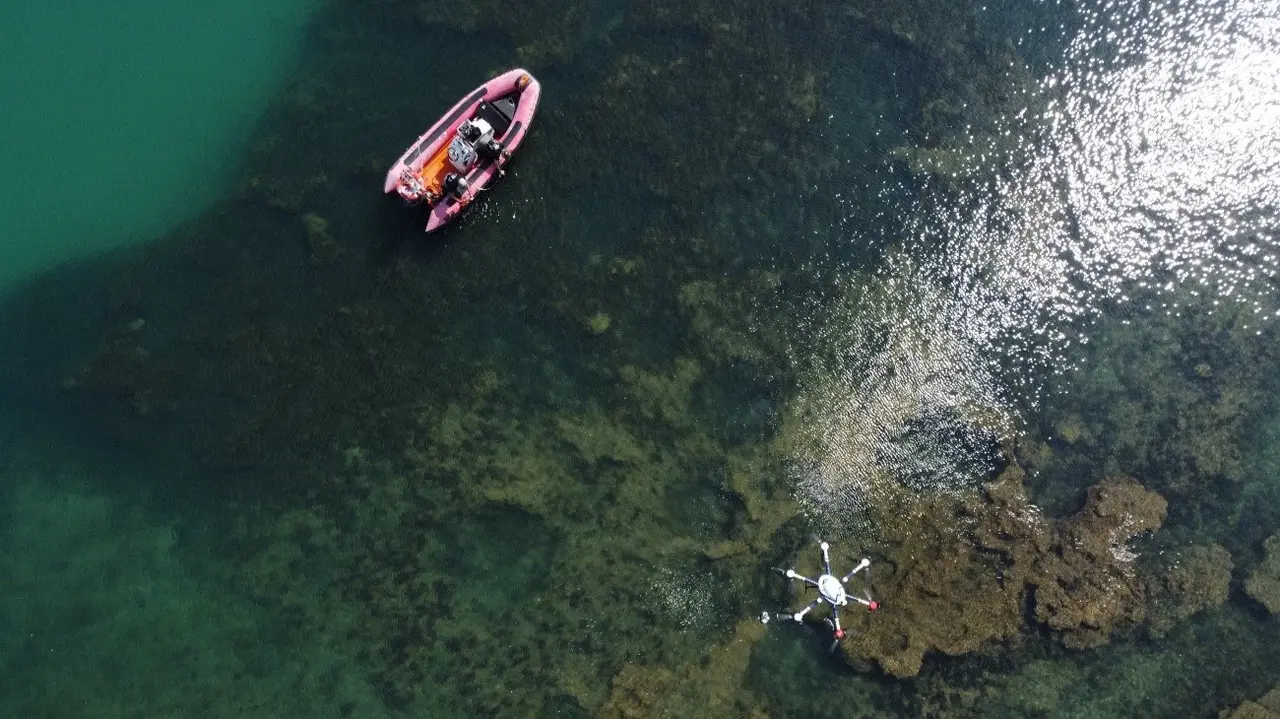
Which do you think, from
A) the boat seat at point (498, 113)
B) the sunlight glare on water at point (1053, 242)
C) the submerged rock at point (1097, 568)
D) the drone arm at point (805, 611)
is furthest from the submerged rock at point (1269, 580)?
the boat seat at point (498, 113)

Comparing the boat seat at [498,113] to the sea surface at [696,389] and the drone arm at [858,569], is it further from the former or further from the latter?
the drone arm at [858,569]

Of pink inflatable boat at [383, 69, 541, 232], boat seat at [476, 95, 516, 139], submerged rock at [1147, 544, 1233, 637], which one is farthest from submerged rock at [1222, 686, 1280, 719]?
boat seat at [476, 95, 516, 139]

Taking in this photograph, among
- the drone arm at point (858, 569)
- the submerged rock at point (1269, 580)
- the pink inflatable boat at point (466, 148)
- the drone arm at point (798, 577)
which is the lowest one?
the drone arm at point (798, 577)

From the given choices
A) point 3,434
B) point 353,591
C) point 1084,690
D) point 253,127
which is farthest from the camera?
point 253,127

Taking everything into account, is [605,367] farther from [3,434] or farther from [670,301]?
[3,434]

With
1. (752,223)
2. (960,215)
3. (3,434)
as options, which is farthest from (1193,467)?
(3,434)
